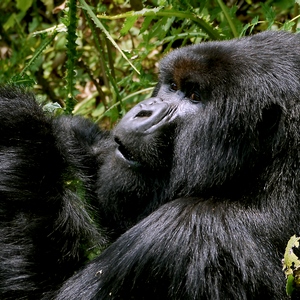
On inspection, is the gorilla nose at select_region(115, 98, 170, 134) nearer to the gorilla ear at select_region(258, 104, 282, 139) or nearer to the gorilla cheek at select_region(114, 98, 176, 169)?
the gorilla cheek at select_region(114, 98, 176, 169)

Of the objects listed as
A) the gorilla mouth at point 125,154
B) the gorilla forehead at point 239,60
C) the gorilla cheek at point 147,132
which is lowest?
the gorilla mouth at point 125,154

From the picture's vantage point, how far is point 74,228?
117 inches

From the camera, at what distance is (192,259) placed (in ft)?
8.45

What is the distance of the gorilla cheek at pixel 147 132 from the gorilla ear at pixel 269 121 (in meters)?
0.38

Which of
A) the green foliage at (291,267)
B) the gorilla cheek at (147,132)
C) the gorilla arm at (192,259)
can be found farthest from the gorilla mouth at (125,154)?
the green foliage at (291,267)

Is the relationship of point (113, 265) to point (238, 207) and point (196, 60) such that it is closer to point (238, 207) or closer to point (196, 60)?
point (238, 207)

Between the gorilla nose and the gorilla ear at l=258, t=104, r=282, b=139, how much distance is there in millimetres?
414

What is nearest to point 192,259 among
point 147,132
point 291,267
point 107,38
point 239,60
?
point 291,267

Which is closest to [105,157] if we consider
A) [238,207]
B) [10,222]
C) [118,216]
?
[118,216]

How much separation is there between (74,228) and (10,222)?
28 cm

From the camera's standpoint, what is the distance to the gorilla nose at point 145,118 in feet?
9.47

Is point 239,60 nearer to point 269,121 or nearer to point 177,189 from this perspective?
point 269,121

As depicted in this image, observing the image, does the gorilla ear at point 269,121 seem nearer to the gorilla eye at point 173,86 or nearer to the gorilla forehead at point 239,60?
the gorilla forehead at point 239,60

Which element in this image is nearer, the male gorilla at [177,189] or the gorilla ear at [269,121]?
the male gorilla at [177,189]
